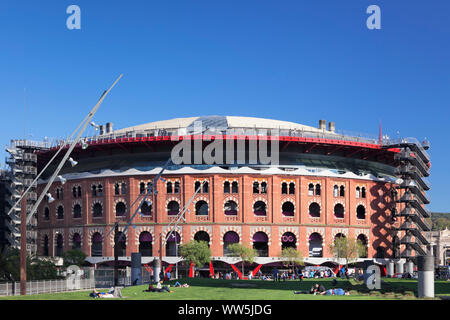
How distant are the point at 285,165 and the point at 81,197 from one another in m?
28.7

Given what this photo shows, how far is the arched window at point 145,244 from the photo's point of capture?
8181cm

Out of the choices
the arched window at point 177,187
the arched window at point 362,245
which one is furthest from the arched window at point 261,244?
Result: the arched window at point 362,245

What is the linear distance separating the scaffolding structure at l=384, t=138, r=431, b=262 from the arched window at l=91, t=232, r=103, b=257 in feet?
134

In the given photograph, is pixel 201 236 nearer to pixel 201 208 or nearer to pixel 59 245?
pixel 201 208

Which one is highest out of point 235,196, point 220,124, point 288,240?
point 220,124

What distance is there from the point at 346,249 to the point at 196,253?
19.1 metres

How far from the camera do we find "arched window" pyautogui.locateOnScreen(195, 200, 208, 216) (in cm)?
8200

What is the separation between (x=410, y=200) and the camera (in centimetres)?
8569

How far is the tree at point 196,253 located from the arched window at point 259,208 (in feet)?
30.9

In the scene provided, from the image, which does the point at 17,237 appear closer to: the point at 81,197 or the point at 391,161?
the point at 81,197

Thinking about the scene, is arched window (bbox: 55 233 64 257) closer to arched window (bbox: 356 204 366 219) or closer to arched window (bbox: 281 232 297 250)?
arched window (bbox: 281 232 297 250)

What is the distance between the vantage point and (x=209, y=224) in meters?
80.0

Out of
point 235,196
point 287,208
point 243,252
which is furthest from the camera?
point 287,208

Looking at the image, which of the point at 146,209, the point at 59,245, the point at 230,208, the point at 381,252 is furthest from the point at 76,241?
the point at 381,252
